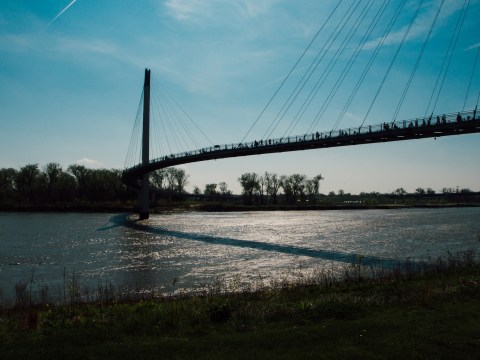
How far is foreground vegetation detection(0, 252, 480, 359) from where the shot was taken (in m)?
7.56

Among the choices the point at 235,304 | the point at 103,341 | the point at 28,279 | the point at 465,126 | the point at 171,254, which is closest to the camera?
the point at 103,341

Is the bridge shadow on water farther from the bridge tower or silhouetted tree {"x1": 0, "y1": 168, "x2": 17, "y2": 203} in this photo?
silhouetted tree {"x1": 0, "y1": 168, "x2": 17, "y2": 203}

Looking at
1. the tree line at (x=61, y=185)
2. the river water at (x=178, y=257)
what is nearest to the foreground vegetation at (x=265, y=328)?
the river water at (x=178, y=257)

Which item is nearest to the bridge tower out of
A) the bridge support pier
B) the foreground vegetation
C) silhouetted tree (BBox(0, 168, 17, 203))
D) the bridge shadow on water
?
the bridge support pier

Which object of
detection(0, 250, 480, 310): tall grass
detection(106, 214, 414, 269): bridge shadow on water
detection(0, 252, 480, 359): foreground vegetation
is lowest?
detection(106, 214, 414, 269): bridge shadow on water

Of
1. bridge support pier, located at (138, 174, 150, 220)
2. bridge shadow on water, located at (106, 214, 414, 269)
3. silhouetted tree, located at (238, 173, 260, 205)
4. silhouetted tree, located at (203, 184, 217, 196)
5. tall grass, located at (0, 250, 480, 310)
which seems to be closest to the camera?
tall grass, located at (0, 250, 480, 310)

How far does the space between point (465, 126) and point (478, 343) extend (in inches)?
1194

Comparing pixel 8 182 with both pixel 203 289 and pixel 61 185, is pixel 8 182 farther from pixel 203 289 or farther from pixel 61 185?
pixel 203 289

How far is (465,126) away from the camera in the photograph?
33.2 meters

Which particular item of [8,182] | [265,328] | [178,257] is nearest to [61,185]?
[8,182]

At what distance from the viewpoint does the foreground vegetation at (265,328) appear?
7.56 meters

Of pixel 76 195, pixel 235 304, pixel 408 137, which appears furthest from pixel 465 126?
pixel 76 195

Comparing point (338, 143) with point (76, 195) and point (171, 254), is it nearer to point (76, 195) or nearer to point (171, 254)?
point (171, 254)

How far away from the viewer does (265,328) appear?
9.30 m
